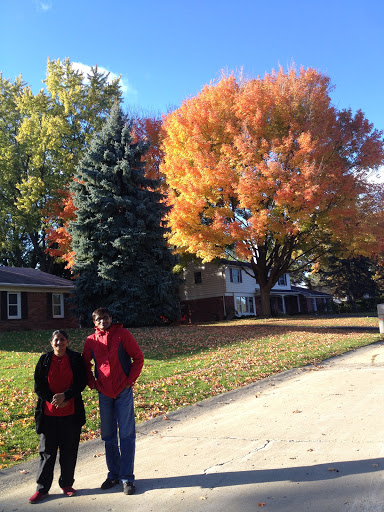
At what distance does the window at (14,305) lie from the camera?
2342 cm

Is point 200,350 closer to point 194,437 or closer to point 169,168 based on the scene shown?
point 194,437

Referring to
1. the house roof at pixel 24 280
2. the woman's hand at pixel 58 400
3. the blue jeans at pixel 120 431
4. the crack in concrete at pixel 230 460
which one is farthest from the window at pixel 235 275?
the woman's hand at pixel 58 400

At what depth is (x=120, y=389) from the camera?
14.6ft

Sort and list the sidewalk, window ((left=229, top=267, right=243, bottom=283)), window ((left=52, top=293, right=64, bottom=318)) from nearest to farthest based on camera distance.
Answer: the sidewalk → window ((left=52, top=293, right=64, bottom=318)) → window ((left=229, top=267, right=243, bottom=283))

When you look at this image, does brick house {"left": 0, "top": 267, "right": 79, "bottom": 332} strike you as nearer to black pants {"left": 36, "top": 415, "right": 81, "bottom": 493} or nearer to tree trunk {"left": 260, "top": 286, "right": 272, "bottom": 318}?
tree trunk {"left": 260, "top": 286, "right": 272, "bottom": 318}

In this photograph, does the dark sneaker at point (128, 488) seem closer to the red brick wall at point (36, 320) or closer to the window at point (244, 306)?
Answer: the red brick wall at point (36, 320)

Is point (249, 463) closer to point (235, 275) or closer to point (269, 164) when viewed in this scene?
point (269, 164)

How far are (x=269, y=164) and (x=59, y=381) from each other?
1930 cm

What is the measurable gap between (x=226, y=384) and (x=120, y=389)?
5.81 m

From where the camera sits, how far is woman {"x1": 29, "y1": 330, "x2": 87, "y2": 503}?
4309mm

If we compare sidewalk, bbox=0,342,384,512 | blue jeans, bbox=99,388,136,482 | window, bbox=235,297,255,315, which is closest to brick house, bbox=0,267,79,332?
window, bbox=235,297,255,315

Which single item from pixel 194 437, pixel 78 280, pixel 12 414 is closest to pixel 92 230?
pixel 78 280

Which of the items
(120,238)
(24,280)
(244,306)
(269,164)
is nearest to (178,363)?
(120,238)

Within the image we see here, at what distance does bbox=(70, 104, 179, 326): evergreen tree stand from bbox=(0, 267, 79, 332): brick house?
7.84ft
